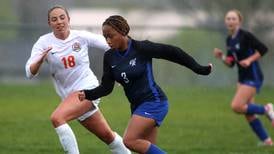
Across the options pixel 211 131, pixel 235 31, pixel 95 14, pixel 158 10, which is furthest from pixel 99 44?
pixel 95 14

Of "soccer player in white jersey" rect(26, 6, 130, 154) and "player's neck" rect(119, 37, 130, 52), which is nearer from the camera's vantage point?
"player's neck" rect(119, 37, 130, 52)

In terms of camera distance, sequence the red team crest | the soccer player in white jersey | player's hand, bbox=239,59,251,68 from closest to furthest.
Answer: the soccer player in white jersey
the red team crest
player's hand, bbox=239,59,251,68

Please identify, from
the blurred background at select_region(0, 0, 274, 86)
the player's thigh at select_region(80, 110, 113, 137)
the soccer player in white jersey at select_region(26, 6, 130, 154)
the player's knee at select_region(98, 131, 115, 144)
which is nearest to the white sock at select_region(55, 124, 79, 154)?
the soccer player in white jersey at select_region(26, 6, 130, 154)

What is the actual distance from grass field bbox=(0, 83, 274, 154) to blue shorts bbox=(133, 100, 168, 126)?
318 centimetres

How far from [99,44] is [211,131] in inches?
232

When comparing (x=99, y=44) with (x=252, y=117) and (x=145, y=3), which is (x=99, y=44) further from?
(x=145, y=3)

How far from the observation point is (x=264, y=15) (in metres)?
33.4

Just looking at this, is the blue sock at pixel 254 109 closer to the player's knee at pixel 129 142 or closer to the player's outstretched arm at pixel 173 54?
the player's outstretched arm at pixel 173 54

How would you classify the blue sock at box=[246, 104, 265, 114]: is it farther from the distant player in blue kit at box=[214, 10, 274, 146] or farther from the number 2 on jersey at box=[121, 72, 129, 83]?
the number 2 on jersey at box=[121, 72, 129, 83]

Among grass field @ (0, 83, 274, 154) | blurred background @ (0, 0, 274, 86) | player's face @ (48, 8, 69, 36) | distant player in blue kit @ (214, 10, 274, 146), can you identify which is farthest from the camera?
blurred background @ (0, 0, 274, 86)

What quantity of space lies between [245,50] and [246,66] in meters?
0.28

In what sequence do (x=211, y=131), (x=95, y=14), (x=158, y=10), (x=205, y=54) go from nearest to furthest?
1. (x=211, y=131)
2. (x=205, y=54)
3. (x=158, y=10)
4. (x=95, y=14)

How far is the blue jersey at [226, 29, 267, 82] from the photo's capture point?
45.8 ft

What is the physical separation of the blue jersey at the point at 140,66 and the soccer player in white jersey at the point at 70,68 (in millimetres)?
1210
